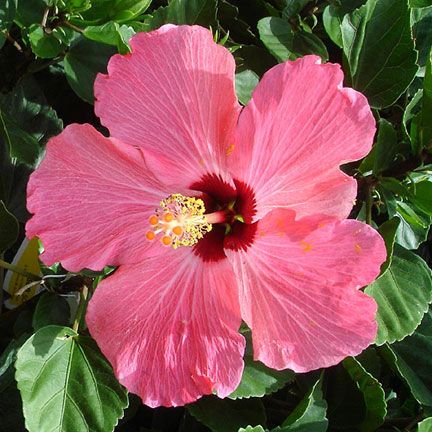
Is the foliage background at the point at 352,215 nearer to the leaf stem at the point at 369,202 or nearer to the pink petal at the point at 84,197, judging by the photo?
the leaf stem at the point at 369,202

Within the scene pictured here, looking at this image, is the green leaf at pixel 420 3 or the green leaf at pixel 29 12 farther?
the green leaf at pixel 420 3

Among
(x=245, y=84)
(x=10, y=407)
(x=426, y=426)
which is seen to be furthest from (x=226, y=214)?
(x=10, y=407)

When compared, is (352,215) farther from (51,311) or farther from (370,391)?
(51,311)

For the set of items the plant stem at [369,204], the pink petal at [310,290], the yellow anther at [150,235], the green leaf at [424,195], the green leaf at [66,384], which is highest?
the yellow anther at [150,235]

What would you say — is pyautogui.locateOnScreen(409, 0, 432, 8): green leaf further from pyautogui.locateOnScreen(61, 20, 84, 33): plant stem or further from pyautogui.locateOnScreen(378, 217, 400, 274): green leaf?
pyautogui.locateOnScreen(61, 20, 84, 33): plant stem

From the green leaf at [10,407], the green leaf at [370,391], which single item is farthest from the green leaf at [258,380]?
the green leaf at [10,407]

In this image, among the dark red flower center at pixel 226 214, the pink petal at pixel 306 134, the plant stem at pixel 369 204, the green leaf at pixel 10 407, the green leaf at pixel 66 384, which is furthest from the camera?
the green leaf at pixel 10 407
